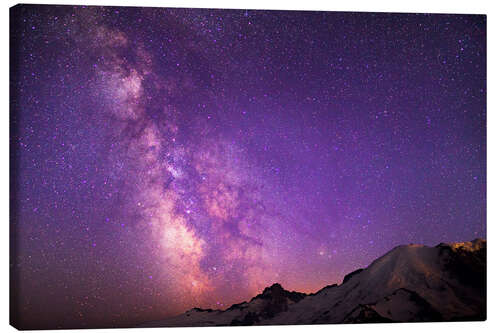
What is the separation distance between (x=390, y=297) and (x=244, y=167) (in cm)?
201

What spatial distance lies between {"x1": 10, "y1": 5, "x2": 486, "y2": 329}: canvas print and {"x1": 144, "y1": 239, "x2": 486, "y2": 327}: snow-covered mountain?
0.02 metres

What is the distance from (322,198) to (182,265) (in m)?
1.62

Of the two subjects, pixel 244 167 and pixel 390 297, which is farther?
pixel 244 167

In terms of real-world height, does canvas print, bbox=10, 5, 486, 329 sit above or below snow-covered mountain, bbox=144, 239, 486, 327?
above

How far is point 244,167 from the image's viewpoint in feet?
15.0

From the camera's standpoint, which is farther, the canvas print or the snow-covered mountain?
the snow-covered mountain

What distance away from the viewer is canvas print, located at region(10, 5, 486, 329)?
4.26 m

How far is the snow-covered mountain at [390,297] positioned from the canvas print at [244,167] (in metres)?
0.02

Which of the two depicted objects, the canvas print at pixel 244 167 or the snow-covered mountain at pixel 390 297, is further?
the snow-covered mountain at pixel 390 297

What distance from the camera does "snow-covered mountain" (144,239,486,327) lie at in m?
4.38

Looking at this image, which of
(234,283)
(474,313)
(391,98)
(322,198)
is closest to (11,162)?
(234,283)

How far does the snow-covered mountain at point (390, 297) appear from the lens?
4379 mm

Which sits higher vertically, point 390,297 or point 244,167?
point 244,167

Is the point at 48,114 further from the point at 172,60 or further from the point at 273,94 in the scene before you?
the point at 273,94
